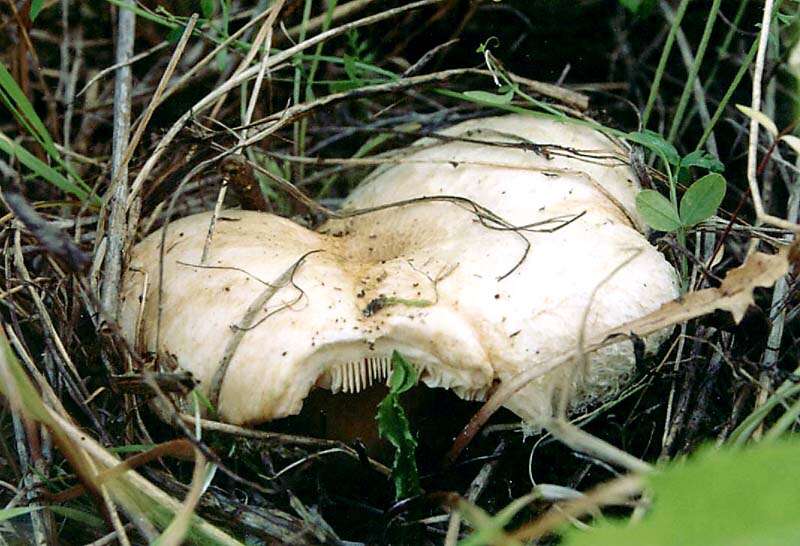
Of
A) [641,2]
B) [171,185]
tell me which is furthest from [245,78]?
[641,2]

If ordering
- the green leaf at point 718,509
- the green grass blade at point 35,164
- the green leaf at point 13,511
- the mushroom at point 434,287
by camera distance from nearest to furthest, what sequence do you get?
the green leaf at point 718,509 → the green leaf at point 13,511 → the mushroom at point 434,287 → the green grass blade at point 35,164

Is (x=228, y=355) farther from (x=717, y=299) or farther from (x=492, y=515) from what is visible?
(x=717, y=299)

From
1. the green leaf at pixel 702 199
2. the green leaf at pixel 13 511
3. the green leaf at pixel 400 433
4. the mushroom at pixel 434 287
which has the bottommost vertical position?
the green leaf at pixel 13 511

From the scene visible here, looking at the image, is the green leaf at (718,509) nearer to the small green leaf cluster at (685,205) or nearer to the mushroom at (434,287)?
the mushroom at (434,287)

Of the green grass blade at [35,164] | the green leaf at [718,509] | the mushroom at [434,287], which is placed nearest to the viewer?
the green leaf at [718,509]

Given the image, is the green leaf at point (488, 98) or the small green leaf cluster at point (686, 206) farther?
the green leaf at point (488, 98)

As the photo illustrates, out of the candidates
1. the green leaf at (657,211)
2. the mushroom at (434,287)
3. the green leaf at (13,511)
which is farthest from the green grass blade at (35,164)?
the green leaf at (657,211)

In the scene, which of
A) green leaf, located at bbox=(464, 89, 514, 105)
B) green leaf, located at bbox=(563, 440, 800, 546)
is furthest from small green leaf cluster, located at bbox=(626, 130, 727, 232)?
green leaf, located at bbox=(563, 440, 800, 546)
